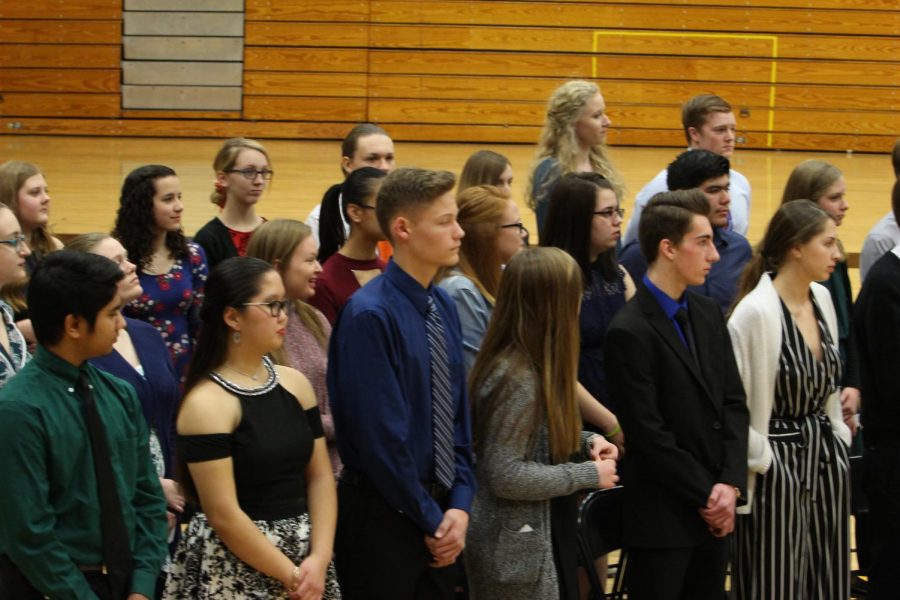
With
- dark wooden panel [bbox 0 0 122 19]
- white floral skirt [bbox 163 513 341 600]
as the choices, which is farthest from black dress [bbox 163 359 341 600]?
dark wooden panel [bbox 0 0 122 19]

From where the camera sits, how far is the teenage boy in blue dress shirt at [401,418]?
271 centimetres

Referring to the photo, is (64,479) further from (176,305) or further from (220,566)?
(176,305)

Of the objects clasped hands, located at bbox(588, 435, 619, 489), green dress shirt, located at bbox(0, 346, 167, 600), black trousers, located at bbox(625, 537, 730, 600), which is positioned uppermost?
green dress shirt, located at bbox(0, 346, 167, 600)

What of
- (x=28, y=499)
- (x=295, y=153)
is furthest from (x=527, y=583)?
(x=295, y=153)

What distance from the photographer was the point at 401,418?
8.89ft

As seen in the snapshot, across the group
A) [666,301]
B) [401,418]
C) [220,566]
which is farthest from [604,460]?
[220,566]

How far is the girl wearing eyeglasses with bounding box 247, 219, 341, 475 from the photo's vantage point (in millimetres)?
3197

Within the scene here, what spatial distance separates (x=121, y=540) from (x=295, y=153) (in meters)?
9.71

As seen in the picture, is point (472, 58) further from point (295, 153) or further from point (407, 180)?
point (407, 180)

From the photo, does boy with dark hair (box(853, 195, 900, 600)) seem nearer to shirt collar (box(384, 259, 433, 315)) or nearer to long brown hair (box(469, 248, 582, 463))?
long brown hair (box(469, 248, 582, 463))

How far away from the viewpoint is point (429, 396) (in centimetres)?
280

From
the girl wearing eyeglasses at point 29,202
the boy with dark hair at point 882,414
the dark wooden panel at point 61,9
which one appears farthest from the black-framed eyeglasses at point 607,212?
the dark wooden panel at point 61,9

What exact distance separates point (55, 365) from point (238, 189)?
231 centimetres

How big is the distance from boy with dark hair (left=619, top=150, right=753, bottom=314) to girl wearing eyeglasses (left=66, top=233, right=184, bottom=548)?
5.50ft
